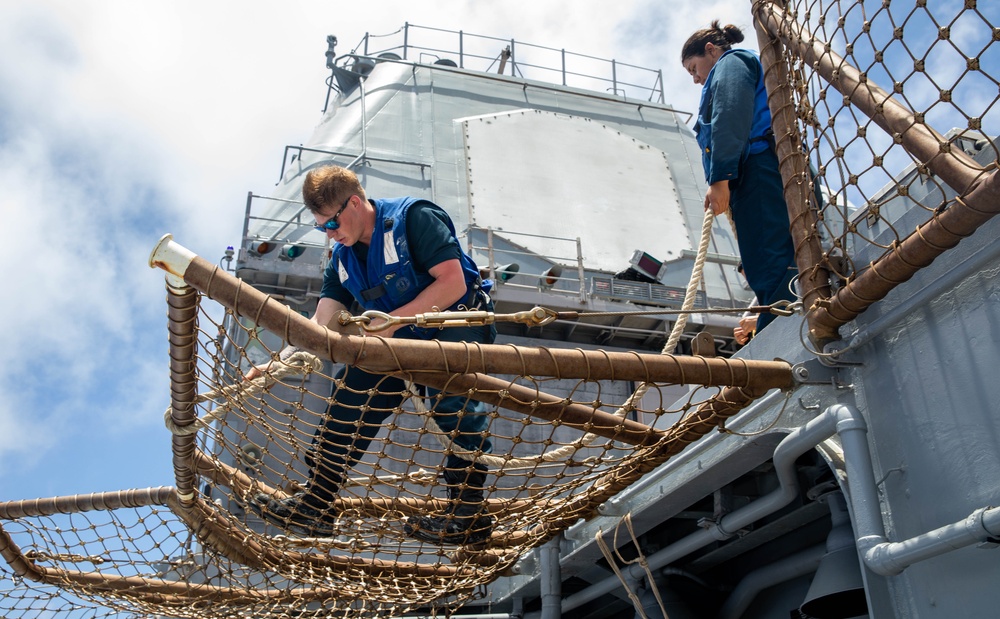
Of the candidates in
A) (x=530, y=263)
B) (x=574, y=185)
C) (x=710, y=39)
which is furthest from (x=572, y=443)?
(x=574, y=185)

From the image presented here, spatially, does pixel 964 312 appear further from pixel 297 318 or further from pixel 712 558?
pixel 712 558

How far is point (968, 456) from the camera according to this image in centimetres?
218

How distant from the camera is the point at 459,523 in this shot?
10.8ft

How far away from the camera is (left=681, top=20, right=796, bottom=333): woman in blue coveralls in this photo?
3344 millimetres

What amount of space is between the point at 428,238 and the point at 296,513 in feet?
3.61

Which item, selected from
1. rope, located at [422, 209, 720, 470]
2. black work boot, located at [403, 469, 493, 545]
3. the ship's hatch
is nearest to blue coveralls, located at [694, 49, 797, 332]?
rope, located at [422, 209, 720, 470]

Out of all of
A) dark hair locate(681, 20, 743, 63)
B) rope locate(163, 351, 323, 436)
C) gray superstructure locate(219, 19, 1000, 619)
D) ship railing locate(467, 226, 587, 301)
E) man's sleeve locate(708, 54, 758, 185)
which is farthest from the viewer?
ship railing locate(467, 226, 587, 301)

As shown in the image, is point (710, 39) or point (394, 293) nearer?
point (394, 293)

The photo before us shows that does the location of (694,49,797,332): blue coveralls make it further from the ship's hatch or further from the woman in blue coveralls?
the ship's hatch

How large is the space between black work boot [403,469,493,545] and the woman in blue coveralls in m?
1.21

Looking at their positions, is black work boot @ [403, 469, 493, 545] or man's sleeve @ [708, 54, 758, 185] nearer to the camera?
black work boot @ [403, 469, 493, 545]

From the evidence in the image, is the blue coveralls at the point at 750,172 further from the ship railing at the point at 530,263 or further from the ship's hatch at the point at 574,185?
the ship's hatch at the point at 574,185

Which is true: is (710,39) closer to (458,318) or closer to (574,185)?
(458,318)

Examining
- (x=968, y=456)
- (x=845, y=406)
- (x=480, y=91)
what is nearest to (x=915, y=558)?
(x=968, y=456)
